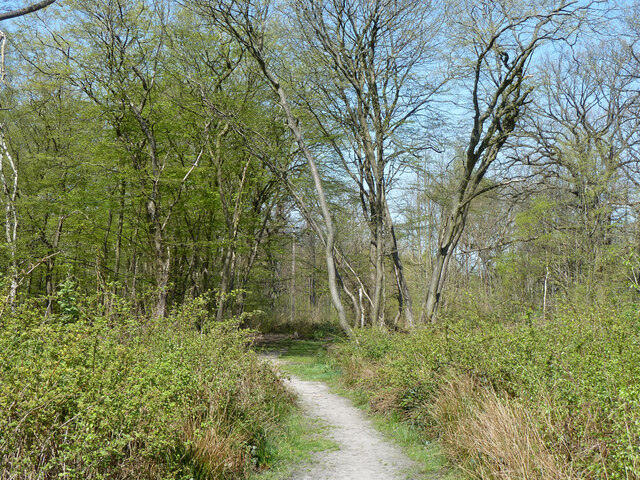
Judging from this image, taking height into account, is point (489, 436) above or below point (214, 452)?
above

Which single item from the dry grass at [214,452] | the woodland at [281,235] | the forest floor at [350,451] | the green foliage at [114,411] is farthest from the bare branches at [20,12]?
the forest floor at [350,451]

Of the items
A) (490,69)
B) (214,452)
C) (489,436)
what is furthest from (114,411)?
(490,69)

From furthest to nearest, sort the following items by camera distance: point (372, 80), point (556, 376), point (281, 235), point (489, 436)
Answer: point (281, 235), point (372, 80), point (489, 436), point (556, 376)

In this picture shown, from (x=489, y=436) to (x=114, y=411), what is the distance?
309 cm

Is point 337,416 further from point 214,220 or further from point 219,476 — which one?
point 214,220

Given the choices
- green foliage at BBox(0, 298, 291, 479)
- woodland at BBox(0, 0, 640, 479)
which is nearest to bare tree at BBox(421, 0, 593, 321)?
woodland at BBox(0, 0, 640, 479)

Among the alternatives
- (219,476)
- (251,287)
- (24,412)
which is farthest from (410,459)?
(251,287)

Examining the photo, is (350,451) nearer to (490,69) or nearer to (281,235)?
(490,69)

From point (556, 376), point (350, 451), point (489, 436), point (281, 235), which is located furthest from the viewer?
point (281, 235)

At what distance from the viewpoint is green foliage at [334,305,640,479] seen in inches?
130

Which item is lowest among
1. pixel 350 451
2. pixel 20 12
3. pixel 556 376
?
pixel 350 451

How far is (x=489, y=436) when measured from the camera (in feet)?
14.0

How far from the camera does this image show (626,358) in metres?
4.19

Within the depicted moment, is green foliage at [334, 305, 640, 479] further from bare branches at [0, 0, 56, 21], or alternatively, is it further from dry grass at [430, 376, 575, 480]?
bare branches at [0, 0, 56, 21]
